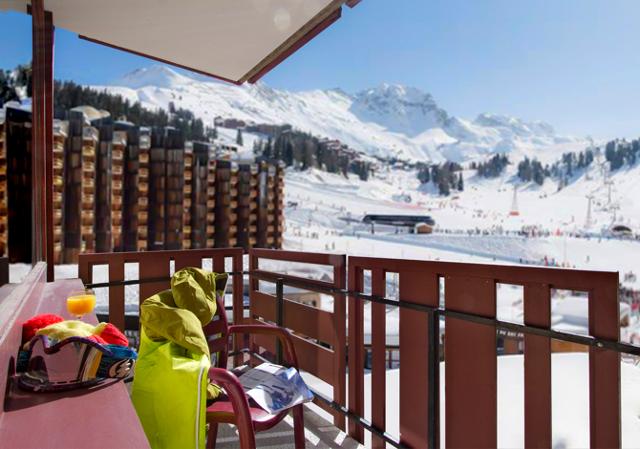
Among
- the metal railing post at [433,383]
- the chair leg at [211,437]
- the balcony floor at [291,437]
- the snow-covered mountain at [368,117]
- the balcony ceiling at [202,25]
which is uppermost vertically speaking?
the snow-covered mountain at [368,117]

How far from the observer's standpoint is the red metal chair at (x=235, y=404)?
113cm

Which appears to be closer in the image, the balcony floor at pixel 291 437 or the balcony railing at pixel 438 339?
the balcony railing at pixel 438 339

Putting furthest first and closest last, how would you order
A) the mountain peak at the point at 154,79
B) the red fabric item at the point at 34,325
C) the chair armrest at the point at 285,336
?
the mountain peak at the point at 154,79
the chair armrest at the point at 285,336
the red fabric item at the point at 34,325

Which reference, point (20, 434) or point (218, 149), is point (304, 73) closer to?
point (218, 149)

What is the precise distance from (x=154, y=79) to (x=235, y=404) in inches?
4517

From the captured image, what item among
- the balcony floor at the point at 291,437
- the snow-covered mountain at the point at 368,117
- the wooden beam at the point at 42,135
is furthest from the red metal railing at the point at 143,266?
the snow-covered mountain at the point at 368,117

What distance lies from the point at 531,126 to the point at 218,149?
196 meters

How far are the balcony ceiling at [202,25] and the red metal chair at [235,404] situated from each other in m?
1.48

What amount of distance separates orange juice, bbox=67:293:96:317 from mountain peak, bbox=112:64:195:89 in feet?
342

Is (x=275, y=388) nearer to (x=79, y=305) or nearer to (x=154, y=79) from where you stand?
(x=79, y=305)

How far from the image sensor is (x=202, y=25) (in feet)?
8.11

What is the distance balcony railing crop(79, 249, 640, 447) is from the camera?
111 centimetres

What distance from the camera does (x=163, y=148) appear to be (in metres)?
9.57

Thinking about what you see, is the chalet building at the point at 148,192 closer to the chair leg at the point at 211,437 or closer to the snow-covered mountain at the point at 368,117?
the chair leg at the point at 211,437
